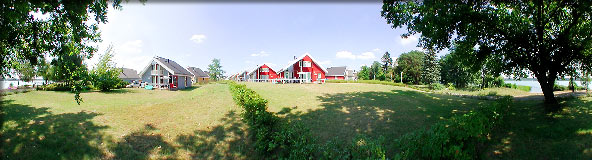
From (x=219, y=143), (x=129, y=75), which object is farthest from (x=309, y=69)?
(x=129, y=75)

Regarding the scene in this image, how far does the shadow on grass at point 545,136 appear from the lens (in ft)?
19.6

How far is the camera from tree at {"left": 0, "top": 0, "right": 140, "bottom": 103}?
578cm

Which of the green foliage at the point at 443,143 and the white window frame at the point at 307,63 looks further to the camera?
the white window frame at the point at 307,63

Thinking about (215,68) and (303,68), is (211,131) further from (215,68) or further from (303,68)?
(215,68)

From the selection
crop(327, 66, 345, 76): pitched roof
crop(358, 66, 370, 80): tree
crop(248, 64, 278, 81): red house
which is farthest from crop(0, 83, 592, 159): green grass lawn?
crop(358, 66, 370, 80): tree

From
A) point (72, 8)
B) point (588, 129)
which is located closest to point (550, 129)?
point (588, 129)

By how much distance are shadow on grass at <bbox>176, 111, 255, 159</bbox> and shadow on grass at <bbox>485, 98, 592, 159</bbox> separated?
7556 millimetres

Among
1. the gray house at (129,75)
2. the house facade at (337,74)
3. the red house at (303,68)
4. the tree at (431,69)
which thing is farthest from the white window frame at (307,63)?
the gray house at (129,75)

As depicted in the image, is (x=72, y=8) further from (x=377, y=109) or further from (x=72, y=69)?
(x=377, y=109)

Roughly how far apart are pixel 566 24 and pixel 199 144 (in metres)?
17.6

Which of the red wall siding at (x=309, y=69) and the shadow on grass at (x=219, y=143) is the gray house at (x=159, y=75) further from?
the shadow on grass at (x=219, y=143)

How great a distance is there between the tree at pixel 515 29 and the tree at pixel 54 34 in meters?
11.6

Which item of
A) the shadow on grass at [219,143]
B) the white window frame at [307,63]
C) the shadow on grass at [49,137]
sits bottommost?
the shadow on grass at [219,143]

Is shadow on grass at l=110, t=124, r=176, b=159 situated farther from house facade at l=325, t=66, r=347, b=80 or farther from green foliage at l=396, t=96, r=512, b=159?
house facade at l=325, t=66, r=347, b=80
